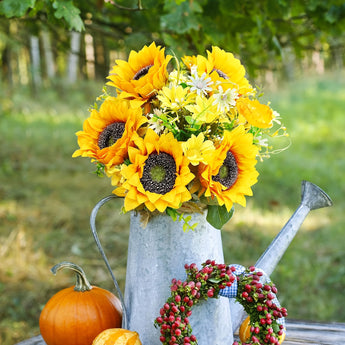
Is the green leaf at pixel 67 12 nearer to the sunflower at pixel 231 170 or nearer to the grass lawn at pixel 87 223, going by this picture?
the sunflower at pixel 231 170

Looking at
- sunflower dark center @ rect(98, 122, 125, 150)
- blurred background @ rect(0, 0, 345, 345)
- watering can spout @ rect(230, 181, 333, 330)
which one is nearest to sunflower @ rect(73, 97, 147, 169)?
sunflower dark center @ rect(98, 122, 125, 150)

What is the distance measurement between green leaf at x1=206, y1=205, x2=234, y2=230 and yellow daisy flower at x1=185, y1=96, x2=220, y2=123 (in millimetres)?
190

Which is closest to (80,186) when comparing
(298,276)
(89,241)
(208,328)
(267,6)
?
(89,241)

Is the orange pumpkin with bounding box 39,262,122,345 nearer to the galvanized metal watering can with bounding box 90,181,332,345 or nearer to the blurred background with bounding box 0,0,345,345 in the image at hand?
the galvanized metal watering can with bounding box 90,181,332,345

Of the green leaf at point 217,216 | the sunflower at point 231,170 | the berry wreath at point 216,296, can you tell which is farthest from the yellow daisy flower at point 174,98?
the berry wreath at point 216,296

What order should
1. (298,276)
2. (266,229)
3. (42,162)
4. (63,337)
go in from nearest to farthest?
(63,337)
(298,276)
(266,229)
(42,162)

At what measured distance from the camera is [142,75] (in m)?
0.97

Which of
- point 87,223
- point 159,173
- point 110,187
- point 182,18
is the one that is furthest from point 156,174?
point 110,187

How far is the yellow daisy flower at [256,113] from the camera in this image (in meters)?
0.87

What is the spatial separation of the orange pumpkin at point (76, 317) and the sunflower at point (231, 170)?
42 centimetres

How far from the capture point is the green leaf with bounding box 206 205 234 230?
93cm

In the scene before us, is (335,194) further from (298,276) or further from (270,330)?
(270,330)

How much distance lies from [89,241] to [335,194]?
230 cm

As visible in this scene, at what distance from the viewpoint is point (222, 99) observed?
2.91 feet
